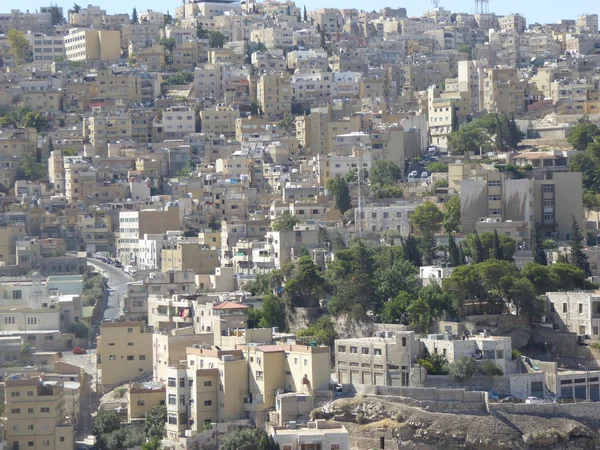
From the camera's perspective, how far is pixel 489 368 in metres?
44.7

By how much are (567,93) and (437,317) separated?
35.1 m

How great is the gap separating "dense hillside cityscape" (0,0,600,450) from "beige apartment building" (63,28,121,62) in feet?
0.45

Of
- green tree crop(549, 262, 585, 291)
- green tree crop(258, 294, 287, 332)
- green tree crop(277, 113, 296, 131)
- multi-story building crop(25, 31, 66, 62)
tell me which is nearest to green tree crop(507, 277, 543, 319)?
green tree crop(549, 262, 585, 291)

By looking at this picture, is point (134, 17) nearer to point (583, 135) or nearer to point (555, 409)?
point (583, 135)

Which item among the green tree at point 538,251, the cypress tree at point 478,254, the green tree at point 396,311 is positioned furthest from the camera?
the green tree at point 538,251

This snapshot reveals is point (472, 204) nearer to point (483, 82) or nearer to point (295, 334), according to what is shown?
point (295, 334)

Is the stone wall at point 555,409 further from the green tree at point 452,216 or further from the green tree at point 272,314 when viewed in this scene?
the green tree at point 452,216

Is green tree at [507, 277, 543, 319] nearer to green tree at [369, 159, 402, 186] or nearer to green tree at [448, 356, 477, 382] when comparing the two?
green tree at [448, 356, 477, 382]

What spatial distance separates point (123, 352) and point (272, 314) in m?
3.97

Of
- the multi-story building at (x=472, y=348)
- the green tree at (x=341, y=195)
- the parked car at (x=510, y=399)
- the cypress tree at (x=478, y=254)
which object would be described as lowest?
the parked car at (x=510, y=399)

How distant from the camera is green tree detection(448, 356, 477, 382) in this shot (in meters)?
44.2

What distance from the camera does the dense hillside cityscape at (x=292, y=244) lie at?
4347 cm

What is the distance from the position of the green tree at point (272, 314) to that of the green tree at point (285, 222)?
930cm

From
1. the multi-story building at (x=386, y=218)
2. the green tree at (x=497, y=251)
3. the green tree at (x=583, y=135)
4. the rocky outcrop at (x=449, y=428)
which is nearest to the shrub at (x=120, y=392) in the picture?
the rocky outcrop at (x=449, y=428)
